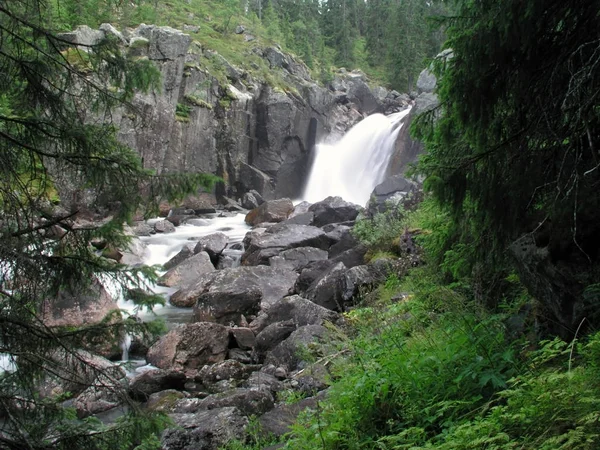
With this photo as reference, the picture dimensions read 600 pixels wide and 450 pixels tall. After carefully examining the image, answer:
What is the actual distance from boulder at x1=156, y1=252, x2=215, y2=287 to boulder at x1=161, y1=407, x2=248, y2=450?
8.88 meters

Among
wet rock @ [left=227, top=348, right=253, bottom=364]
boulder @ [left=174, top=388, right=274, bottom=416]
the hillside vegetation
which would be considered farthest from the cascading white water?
boulder @ [left=174, top=388, right=274, bottom=416]

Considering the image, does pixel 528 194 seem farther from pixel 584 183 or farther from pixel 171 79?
pixel 171 79

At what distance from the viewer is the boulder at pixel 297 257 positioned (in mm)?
13734

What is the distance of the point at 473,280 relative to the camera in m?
4.64

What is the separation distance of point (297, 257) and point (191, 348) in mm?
6333

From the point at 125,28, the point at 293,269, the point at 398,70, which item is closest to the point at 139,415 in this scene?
the point at 293,269

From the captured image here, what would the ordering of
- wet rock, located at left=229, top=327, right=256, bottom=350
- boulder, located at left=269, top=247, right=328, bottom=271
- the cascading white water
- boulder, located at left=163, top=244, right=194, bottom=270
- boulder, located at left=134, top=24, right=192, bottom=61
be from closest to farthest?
wet rock, located at left=229, top=327, right=256, bottom=350, boulder, located at left=269, top=247, right=328, bottom=271, boulder, located at left=163, top=244, right=194, bottom=270, boulder, located at left=134, top=24, right=192, bottom=61, the cascading white water

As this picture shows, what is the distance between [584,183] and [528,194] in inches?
18.4

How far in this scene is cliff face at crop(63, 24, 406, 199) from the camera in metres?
25.9

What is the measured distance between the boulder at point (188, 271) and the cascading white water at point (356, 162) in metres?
14.0

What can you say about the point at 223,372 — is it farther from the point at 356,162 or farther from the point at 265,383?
the point at 356,162

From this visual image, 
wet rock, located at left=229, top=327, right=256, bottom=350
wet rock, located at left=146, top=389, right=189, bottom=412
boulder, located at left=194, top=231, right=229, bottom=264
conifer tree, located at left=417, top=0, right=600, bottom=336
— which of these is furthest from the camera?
boulder, located at left=194, top=231, right=229, bottom=264

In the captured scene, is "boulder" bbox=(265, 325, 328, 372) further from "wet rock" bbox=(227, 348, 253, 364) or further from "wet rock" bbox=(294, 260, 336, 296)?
"wet rock" bbox=(294, 260, 336, 296)

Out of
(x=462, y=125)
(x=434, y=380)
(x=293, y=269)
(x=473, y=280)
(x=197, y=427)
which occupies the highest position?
(x=462, y=125)
